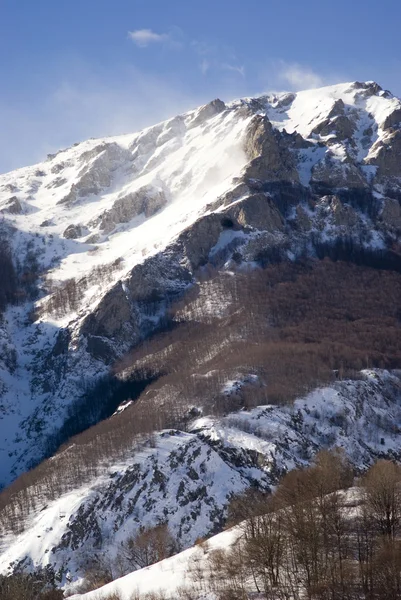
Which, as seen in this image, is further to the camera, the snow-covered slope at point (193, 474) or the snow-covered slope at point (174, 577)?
the snow-covered slope at point (193, 474)

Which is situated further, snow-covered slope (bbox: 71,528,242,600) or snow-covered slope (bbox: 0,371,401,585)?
snow-covered slope (bbox: 0,371,401,585)

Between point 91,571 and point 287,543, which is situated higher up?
point 287,543

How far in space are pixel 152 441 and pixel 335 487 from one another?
3129 inches

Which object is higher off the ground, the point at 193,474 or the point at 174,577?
the point at 174,577

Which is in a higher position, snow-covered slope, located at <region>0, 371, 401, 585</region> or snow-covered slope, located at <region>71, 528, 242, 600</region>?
snow-covered slope, located at <region>71, 528, 242, 600</region>

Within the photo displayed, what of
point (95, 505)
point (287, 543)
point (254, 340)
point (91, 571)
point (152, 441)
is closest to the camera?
point (287, 543)

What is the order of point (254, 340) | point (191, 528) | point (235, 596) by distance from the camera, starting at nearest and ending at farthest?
point (235, 596) → point (191, 528) → point (254, 340)

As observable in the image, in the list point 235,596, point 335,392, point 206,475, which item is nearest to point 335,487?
point 235,596

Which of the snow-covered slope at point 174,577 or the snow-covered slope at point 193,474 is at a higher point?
the snow-covered slope at point 174,577

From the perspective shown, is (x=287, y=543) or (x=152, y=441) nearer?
(x=287, y=543)

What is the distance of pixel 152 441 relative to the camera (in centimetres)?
12925

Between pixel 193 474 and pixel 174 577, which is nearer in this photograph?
pixel 174 577

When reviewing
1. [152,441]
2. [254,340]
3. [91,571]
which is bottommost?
[91,571]

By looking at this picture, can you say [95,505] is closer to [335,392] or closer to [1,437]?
[335,392]
